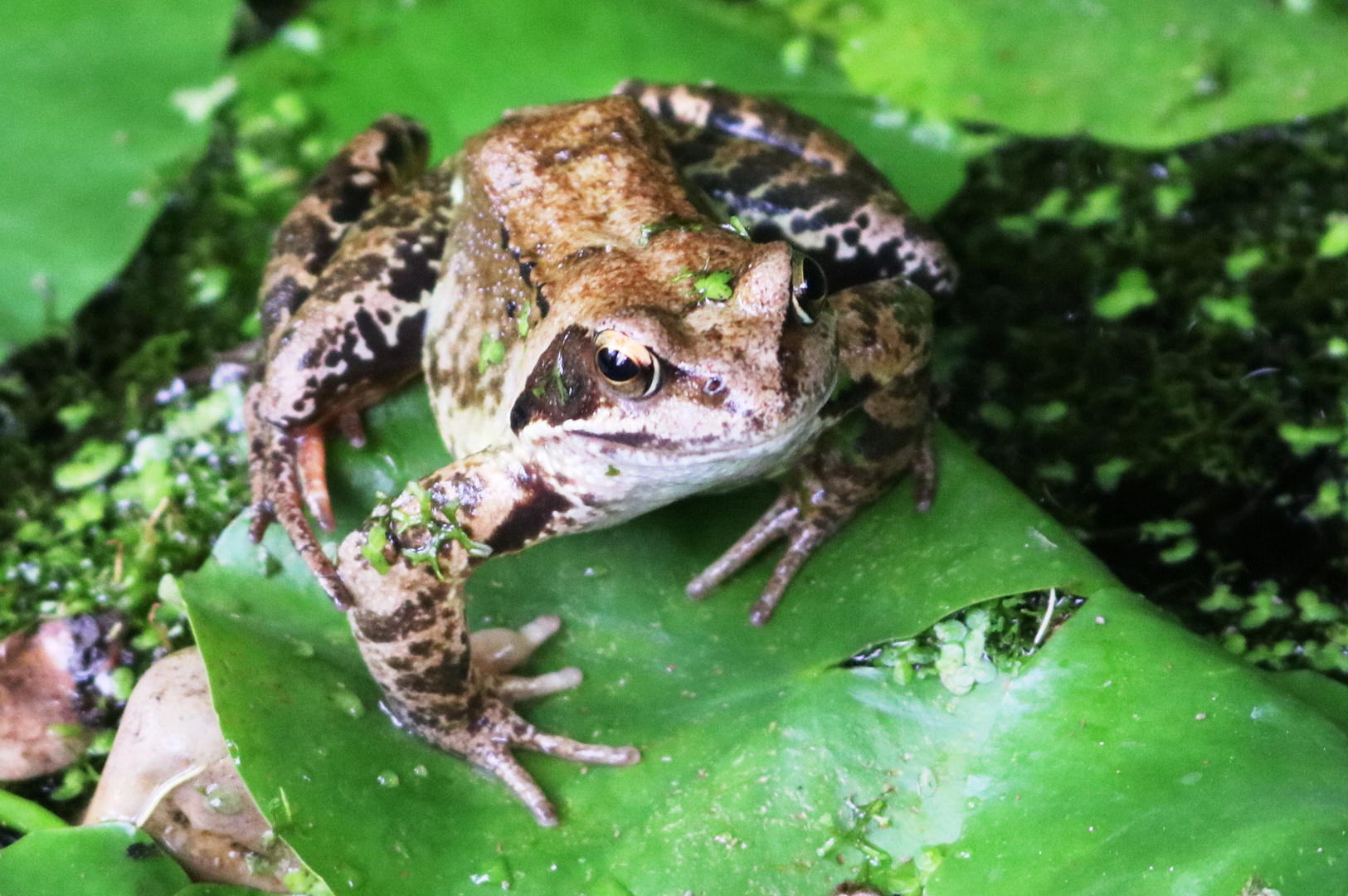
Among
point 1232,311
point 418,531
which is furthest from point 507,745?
point 1232,311

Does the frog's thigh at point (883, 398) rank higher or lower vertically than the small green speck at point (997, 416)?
higher

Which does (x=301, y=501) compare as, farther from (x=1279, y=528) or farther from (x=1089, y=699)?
(x=1279, y=528)

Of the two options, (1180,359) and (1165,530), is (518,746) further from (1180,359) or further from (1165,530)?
(1180,359)

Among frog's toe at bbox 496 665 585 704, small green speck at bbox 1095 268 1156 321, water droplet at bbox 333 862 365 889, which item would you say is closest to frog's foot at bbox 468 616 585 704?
frog's toe at bbox 496 665 585 704

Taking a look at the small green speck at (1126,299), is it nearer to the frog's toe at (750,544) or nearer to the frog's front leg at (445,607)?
the frog's toe at (750,544)

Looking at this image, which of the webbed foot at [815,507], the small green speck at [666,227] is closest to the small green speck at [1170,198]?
the webbed foot at [815,507]
